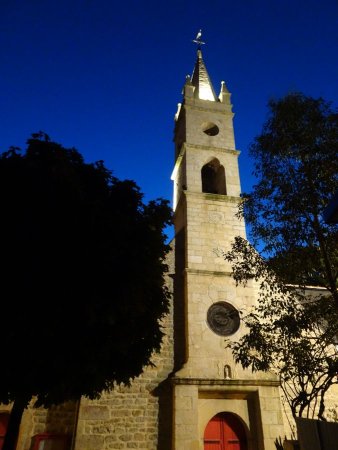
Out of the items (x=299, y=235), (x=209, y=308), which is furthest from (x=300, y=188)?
(x=209, y=308)

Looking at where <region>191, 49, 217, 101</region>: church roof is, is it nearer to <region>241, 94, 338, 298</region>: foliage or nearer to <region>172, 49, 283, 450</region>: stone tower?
<region>172, 49, 283, 450</region>: stone tower

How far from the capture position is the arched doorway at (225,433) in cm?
888

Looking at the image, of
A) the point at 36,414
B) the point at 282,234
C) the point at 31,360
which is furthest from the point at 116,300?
the point at 36,414

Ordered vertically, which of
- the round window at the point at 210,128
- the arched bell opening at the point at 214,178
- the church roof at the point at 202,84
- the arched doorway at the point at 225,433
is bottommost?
the arched doorway at the point at 225,433

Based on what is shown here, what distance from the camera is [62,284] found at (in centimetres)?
514

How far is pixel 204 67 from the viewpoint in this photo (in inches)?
828

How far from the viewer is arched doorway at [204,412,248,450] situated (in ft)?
29.1

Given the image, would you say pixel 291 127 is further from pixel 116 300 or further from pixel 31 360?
pixel 31 360

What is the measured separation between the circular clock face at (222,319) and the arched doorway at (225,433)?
230 cm

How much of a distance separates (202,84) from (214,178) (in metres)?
7.06

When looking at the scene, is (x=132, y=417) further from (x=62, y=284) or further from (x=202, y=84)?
(x=202, y=84)

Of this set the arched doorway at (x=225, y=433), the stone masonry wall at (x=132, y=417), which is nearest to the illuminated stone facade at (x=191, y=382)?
the stone masonry wall at (x=132, y=417)

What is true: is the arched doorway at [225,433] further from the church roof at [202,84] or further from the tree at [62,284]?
the church roof at [202,84]

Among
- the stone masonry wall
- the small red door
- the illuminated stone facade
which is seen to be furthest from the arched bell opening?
the small red door
